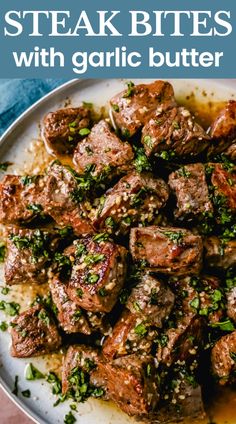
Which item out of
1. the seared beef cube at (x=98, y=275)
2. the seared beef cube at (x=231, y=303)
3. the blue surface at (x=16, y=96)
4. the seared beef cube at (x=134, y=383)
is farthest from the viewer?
the blue surface at (x=16, y=96)

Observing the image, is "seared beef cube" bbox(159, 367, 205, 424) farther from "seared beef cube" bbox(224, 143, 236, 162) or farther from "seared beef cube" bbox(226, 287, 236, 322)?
"seared beef cube" bbox(224, 143, 236, 162)

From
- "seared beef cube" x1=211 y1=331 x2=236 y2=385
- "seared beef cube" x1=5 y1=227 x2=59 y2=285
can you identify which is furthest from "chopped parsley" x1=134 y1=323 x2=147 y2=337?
"seared beef cube" x1=5 y1=227 x2=59 y2=285

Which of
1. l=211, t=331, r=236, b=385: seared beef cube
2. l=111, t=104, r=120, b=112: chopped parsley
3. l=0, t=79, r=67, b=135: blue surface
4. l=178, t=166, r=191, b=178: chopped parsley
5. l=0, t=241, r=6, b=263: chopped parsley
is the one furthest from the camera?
l=0, t=79, r=67, b=135: blue surface

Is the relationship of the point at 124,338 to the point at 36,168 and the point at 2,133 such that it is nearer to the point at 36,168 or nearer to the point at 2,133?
the point at 36,168

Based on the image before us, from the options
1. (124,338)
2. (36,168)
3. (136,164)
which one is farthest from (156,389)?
(36,168)

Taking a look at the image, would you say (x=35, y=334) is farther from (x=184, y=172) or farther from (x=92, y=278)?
(x=184, y=172)

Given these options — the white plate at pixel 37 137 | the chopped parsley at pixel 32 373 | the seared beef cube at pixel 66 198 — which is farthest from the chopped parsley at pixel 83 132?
the chopped parsley at pixel 32 373

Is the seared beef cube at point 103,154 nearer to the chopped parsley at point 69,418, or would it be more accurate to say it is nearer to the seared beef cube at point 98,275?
the seared beef cube at point 98,275
